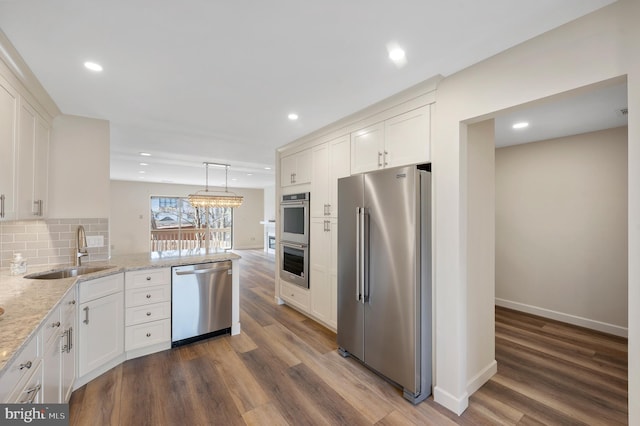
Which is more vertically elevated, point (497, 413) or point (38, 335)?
point (38, 335)

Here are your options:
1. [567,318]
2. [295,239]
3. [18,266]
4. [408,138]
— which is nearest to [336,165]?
[408,138]

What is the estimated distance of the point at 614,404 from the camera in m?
2.01

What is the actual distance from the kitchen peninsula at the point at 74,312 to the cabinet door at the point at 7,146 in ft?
1.84

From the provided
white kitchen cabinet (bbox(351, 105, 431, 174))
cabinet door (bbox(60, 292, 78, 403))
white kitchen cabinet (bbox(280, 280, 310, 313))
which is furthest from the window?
white kitchen cabinet (bbox(351, 105, 431, 174))

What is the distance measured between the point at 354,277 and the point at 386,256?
0.46m

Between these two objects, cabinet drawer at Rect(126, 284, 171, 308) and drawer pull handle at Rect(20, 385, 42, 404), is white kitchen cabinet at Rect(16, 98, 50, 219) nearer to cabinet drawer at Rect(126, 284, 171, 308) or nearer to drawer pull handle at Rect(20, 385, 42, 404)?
cabinet drawer at Rect(126, 284, 171, 308)

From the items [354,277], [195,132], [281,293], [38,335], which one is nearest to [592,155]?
[354,277]

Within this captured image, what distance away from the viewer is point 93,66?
1.89 m

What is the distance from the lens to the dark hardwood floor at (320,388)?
189 centimetres

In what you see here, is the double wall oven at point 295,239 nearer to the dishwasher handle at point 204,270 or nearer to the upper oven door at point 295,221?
the upper oven door at point 295,221

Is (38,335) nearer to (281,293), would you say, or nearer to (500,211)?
(281,293)

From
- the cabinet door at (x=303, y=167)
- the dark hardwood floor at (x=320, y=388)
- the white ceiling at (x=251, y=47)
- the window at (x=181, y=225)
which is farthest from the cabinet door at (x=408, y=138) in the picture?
the window at (x=181, y=225)

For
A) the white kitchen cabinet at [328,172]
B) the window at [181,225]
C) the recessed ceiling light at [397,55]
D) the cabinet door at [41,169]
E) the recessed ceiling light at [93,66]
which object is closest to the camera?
the recessed ceiling light at [397,55]

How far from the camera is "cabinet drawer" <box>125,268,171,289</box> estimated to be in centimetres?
259
